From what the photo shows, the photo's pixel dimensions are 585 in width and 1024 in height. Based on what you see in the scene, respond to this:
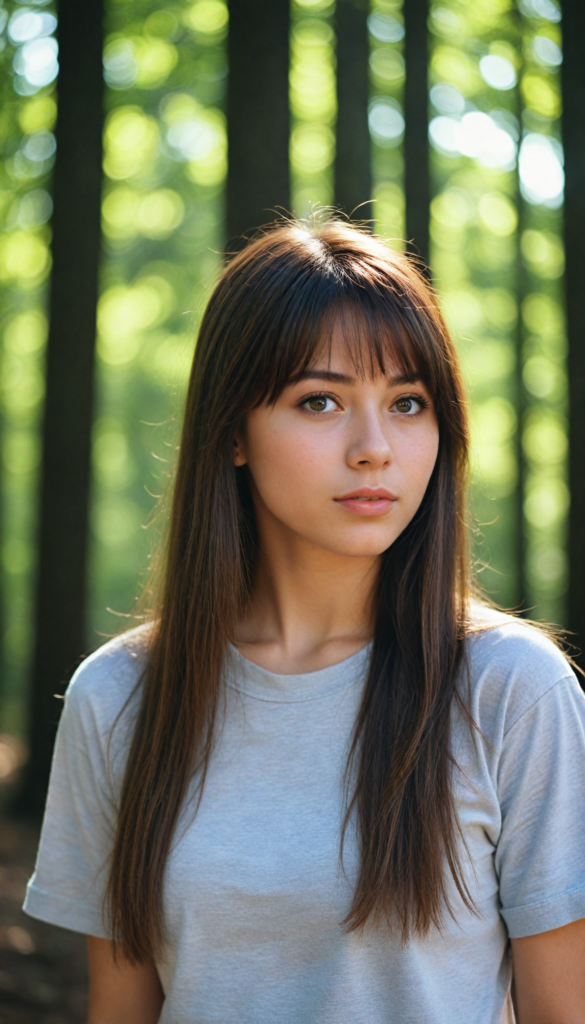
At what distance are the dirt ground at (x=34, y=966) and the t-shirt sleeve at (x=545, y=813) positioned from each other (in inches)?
90.0

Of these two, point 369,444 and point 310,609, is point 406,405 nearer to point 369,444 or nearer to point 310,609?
point 369,444

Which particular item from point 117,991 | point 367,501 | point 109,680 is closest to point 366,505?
point 367,501

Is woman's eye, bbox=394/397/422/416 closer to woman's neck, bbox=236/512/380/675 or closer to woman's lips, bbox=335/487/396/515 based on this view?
woman's lips, bbox=335/487/396/515

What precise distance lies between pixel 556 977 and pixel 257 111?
12.8 ft

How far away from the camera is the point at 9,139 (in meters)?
5.52

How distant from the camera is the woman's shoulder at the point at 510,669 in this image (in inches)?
59.5

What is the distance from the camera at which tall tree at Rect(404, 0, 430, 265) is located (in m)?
4.22

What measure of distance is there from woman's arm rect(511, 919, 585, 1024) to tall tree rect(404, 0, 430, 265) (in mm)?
3418

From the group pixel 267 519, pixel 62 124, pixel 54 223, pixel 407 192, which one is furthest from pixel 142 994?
pixel 62 124

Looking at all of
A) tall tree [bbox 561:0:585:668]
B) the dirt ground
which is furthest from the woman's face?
tall tree [bbox 561:0:585:668]

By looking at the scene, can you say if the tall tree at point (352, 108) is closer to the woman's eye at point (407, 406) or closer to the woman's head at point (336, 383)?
the woman's head at point (336, 383)

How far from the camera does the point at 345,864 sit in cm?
151

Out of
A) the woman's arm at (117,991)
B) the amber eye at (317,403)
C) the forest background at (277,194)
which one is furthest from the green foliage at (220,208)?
the woman's arm at (117,991)

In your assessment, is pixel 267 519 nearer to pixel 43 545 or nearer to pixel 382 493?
pixel 382 493
